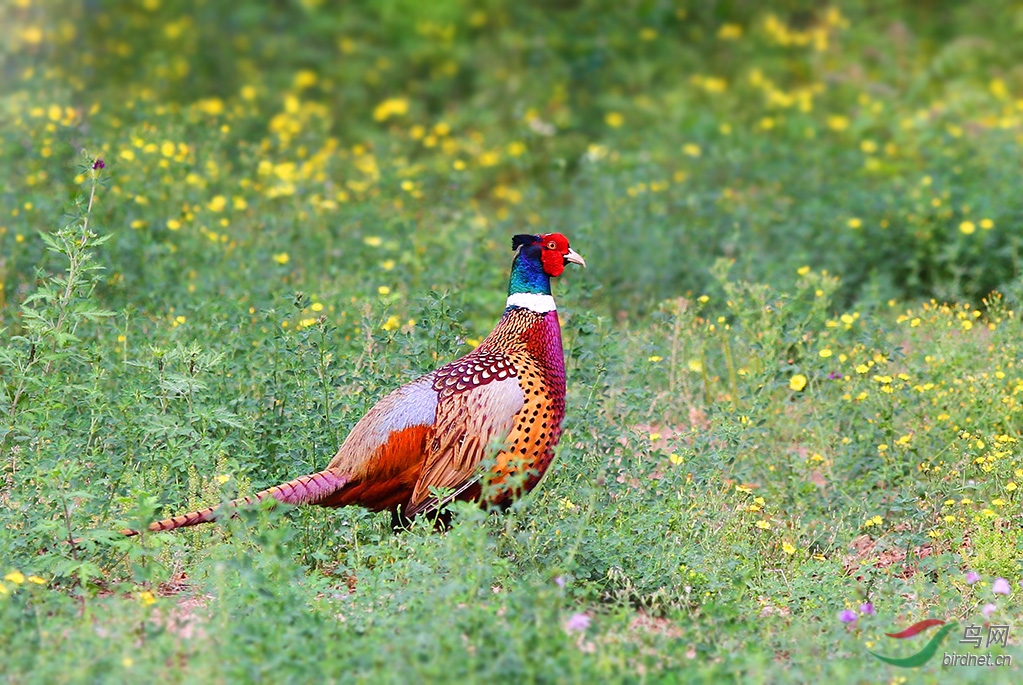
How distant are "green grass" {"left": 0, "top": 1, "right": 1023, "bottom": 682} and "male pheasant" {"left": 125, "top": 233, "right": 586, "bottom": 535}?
0.14 meters

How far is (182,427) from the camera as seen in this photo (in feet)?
16.5

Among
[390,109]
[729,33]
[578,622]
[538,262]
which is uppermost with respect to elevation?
[729,33]

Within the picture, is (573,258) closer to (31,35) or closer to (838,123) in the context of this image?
(838,123)

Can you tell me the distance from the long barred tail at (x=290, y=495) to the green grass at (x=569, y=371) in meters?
0.06

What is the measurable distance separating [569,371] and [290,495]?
4.82ft

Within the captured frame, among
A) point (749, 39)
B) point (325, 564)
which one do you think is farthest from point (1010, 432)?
point (749, 39)

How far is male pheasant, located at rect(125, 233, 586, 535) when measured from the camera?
186 inches

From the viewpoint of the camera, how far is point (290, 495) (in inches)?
182

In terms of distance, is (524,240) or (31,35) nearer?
(524,240)

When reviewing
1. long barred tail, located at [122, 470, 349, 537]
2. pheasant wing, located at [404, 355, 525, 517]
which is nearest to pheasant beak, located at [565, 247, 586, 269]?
pheasant wing, located at [404, 355, 525, 517]

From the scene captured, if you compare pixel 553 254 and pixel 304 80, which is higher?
pixel 304 80

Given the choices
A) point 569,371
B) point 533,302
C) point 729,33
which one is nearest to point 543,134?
point 729,33

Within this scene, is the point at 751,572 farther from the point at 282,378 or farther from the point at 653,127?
the point at 653,127

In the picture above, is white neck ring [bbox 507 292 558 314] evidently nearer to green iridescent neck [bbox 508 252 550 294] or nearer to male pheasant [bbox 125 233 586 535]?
green iridescent neck [bbox 508 252 550 294]
